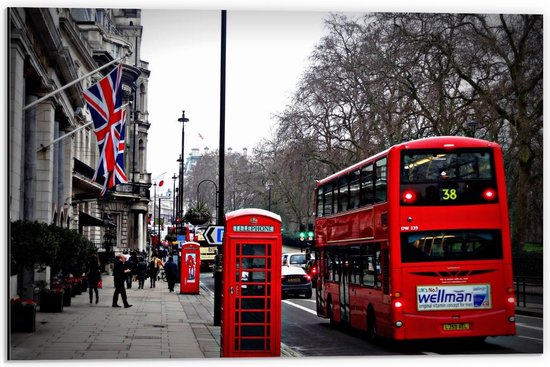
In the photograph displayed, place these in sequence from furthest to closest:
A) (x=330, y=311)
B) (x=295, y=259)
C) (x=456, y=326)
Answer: (x=295, y=259) → (x=330, y=311) → (x=456, y=326)

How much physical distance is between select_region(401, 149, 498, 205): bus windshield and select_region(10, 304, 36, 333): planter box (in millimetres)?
7239

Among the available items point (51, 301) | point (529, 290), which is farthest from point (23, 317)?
point (529, 290)

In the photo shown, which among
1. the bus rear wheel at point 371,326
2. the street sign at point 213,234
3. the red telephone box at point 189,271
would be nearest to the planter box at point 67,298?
the street sign at point 213,234

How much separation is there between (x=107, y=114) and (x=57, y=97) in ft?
21.6

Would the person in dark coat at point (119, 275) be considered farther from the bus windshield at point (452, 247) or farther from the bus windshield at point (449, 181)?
the bus windshield at point (449, 181)

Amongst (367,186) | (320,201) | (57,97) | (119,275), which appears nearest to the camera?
(367,186)

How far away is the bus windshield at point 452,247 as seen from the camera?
17.6 m

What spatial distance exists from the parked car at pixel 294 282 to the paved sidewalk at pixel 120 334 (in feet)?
20.3

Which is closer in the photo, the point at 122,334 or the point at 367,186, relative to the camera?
the point at 367,186

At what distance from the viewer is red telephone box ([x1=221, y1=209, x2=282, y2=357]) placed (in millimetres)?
16141

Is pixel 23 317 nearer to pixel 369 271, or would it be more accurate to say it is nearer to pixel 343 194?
pixel 369 271

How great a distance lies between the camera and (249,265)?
53.2 ft

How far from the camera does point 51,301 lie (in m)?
25.5

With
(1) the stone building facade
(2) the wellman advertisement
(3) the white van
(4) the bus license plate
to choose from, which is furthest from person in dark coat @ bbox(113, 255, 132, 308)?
(3) the white van
